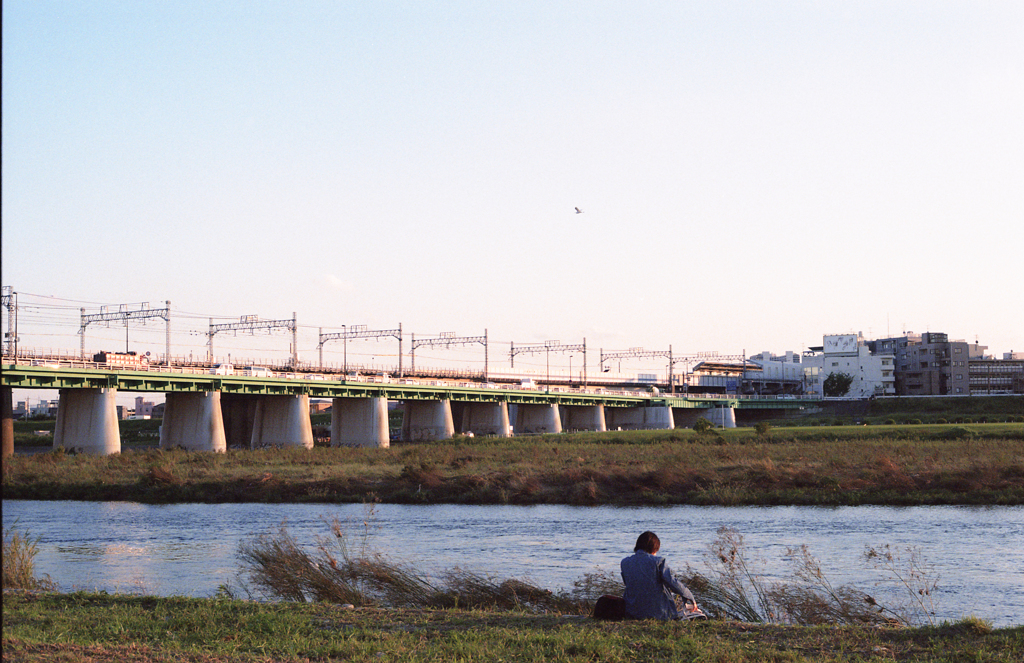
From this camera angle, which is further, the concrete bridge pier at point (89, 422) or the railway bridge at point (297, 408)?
the railway bridge at point (297, 408)

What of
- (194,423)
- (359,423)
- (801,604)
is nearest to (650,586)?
(801,604)

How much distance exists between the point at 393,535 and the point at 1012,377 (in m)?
183

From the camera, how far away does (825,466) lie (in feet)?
152

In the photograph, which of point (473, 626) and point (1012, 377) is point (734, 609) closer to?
point (473, 626)

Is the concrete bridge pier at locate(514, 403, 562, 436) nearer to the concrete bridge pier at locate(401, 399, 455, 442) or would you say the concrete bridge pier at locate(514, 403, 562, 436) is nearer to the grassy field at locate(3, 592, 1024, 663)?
Answer: the concrete bridge pier at locate(401, 399, 455, 442)

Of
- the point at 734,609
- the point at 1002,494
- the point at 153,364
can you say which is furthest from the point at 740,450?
the point at 153,364

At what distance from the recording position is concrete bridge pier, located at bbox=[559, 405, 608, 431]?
14250 centimetres

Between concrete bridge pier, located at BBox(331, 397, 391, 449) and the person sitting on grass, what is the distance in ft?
290

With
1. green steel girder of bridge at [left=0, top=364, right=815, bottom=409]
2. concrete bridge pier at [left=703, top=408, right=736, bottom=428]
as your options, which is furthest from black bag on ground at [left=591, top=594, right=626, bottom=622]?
concrete bridge pier at [left=703, top=408, right=736, bottom=428]

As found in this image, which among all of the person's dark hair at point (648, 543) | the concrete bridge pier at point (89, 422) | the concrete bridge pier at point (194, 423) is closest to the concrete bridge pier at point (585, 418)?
the concrete bridge pier at point (194, 423)

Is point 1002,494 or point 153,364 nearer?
point 1002,494

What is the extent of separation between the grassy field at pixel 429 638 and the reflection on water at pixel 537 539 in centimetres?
497

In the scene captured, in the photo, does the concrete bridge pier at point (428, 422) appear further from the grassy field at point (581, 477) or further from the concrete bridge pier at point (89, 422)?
the grassy field at point (581, 477)

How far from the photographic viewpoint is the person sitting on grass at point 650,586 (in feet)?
45.0
